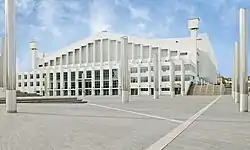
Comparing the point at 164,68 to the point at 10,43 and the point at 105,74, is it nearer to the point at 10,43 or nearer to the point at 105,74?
the point at 105,74

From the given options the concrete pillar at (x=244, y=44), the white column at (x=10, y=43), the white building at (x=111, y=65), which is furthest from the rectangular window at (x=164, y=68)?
the white column at (x=10, y=43)

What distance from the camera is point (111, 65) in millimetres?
75562

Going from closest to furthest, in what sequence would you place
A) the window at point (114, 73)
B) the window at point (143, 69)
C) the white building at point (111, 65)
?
the white building at point (111, 65) < the window at point (143, 69) < the window at point (114, 73)

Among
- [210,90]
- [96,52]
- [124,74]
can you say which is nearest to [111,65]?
[96,52]

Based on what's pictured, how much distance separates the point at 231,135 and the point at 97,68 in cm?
7040

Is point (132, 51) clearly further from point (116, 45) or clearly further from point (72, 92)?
point (72, 92)

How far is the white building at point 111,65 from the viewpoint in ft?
237

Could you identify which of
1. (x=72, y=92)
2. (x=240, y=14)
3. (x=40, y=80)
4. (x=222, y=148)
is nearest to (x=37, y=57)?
(x=40, y=80)

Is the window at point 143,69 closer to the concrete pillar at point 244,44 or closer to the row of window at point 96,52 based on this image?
the row of window at point 96,52

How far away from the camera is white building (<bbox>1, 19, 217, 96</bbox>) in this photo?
7219cm

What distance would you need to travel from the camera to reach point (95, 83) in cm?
7588

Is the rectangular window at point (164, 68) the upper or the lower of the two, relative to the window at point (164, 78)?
upper

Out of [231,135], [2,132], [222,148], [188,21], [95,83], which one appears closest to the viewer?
[222,148]

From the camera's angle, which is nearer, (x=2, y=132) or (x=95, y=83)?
(x=2, y=132)
